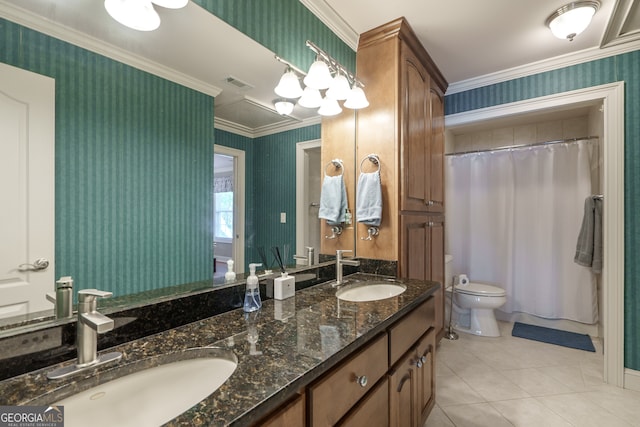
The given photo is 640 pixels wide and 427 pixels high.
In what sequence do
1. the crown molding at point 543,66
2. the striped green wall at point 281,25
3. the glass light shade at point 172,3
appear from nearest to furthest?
the glass light shade at point 172,3, the striped green wall at point 281,25, the crown molding at point 543,66

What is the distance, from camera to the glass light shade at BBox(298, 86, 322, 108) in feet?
5.11

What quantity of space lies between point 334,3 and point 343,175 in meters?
0.99

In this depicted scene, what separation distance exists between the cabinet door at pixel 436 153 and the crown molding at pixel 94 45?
1846 millimetres

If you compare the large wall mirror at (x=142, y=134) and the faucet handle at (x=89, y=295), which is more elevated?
the large wall mirror at (x=142, y=134)

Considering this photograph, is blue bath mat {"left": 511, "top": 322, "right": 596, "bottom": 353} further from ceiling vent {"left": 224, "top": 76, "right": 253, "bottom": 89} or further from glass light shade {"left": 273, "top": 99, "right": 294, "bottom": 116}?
ceiling vent {"left": 224, "top": 76, "right": 253, "bottom": 89}

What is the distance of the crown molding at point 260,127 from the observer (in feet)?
3.83

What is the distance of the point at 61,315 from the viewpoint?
73 centimetres

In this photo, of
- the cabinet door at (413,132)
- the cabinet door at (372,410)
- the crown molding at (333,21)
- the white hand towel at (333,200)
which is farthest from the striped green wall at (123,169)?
the cabinet door at (413,132)

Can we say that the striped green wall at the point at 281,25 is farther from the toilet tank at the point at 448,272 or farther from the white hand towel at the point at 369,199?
the toilet tank at the point at 448,272

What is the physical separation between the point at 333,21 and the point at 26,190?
1737mm

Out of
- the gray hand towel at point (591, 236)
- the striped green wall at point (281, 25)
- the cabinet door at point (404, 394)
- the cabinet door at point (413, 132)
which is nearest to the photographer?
the cabinet door at point (404, 394)

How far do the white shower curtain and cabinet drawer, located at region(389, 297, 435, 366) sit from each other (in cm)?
223

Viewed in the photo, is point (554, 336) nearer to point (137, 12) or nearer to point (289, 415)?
point (289, 415)

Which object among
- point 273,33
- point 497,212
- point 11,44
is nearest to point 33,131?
point 11,44
